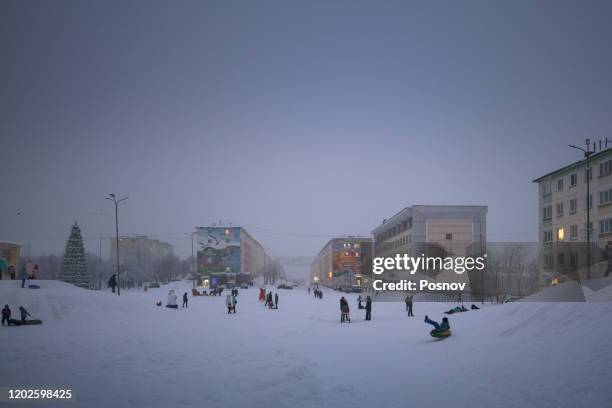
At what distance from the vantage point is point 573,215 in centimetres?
4622

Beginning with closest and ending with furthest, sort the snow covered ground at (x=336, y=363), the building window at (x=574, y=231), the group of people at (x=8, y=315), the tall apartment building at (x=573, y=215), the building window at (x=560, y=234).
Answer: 1. the snow covered ground at (x=336, y=363)
2. the group of people at (x=8, y=315)
3. the tall apartment building at (x=573, y=215)
4. the building window at (x=574, y=231)
5. the building window at (x=560, y=234)

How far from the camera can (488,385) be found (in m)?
10.6

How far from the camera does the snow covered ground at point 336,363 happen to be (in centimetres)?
973

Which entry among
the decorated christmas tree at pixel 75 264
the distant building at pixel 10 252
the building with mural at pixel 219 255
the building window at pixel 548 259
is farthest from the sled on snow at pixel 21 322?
the building with mural at pixel 219 255

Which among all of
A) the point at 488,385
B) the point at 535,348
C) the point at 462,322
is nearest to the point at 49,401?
the point at 488,385

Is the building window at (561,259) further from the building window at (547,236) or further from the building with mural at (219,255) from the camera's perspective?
the building with mural at (219,255)

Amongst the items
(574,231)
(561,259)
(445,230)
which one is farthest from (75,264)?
(574,231)

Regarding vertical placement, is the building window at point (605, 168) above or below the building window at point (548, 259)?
above

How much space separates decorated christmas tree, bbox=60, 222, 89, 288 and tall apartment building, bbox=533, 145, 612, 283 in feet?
185

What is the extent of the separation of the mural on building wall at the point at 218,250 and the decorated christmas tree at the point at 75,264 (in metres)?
60.9

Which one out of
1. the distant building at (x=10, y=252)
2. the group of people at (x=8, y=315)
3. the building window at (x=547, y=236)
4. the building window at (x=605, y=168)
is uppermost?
the building window at (x=605, y=168)

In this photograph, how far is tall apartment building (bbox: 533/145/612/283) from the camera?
133 feet

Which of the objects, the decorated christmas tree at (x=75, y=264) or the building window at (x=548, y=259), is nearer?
the building window at (x=548, y=259)

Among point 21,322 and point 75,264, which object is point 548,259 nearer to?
point 21,322
